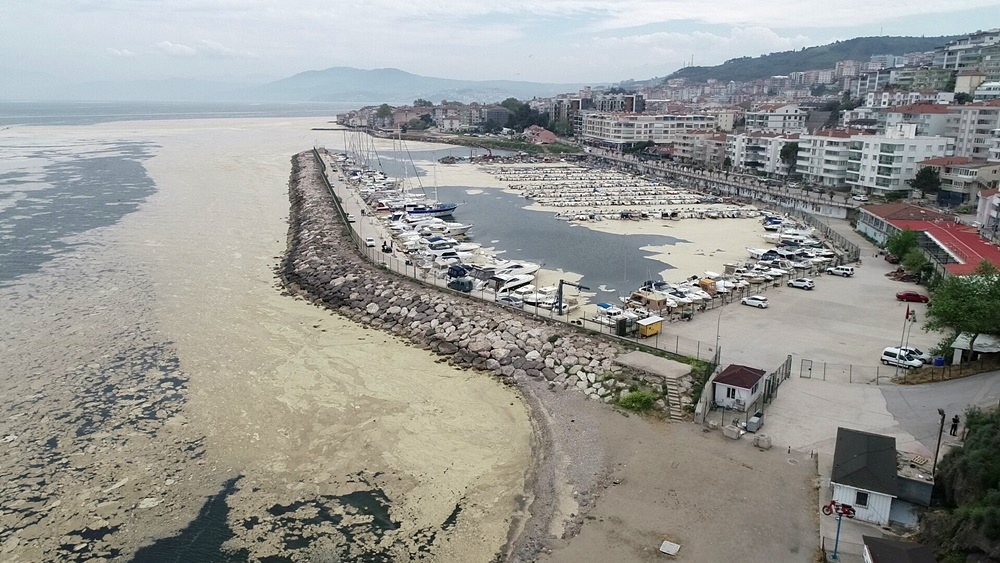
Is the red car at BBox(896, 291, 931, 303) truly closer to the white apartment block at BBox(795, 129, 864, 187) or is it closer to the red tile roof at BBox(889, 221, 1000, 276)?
the red tile roof at BBox(889, 221, 1000, 276)

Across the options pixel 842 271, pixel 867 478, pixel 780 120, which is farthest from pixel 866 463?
pixel 780 120

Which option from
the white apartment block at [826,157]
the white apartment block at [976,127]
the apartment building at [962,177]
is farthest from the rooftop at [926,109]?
the apartment building at [962,177]

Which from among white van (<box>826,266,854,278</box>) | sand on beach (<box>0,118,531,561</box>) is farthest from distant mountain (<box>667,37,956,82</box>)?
sand on beach (<box>0,118,531,561</box>)

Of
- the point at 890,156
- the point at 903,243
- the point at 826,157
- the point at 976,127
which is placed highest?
the point at 976,127

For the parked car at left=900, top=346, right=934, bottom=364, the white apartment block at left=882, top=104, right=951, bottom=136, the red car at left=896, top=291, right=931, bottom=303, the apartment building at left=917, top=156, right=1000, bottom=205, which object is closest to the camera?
the parked car at left=900, top=346, right=934, bottom=364

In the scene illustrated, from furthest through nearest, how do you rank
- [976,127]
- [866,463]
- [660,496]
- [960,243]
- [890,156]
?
1. [976,127]
2. [890,156]
3. [960,243]
4. [660,496]
5. [866,463]

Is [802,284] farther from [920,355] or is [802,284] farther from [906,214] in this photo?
[906,214]

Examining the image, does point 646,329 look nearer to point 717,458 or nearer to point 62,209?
point 717,458

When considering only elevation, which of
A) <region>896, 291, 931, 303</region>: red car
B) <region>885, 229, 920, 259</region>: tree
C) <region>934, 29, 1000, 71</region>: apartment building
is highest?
<region>934, 29, 1000, 71</region>: apartment building

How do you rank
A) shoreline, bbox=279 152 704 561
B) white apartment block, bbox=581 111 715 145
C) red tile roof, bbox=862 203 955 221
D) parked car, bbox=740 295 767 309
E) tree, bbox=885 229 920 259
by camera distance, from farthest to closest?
white apartment block, bbox=581 111 715 145
red tile roof, bbox=862 203 955 221
tree, bbox=885 229 920 259
parked car, bbox=740 295 767 309
shoreline, bbox=279 152 704 561
